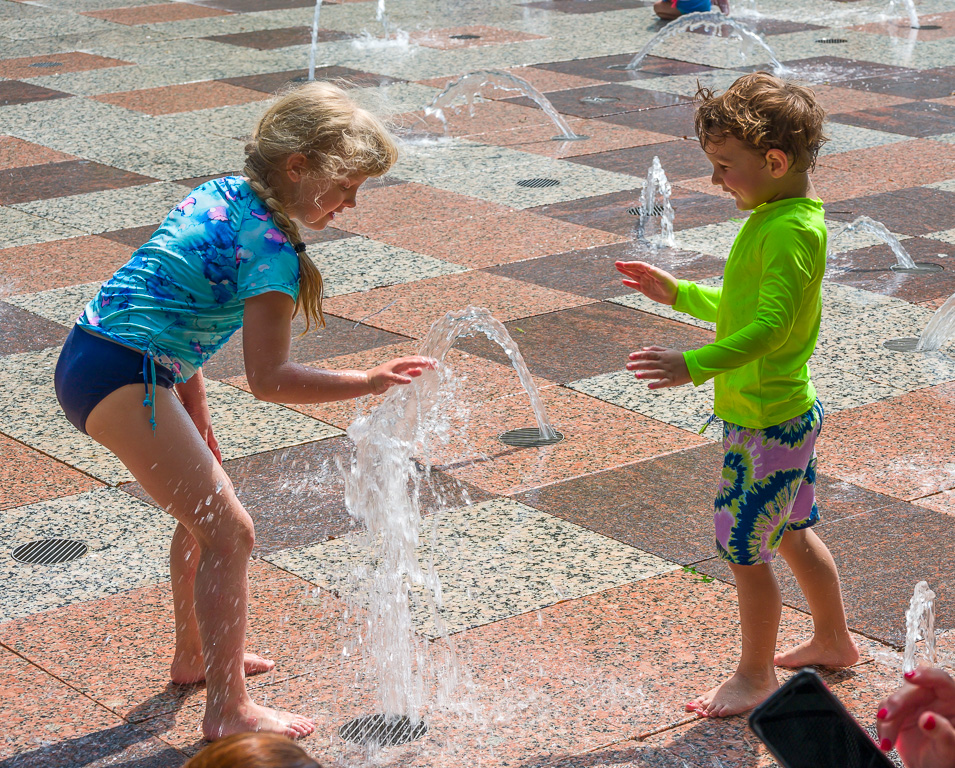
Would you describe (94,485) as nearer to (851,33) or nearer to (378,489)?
(378,489)

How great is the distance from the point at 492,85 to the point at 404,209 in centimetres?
371

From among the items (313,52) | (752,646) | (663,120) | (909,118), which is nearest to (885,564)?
(752,646)

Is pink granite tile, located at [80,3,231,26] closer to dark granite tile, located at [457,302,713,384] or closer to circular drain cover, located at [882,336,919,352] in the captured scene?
dark granite tile, located at [457,302,713,384]

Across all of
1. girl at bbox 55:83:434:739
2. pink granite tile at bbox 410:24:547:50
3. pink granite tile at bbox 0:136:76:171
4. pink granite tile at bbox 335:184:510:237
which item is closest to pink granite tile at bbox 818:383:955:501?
girl at bbox 55:83:434:739

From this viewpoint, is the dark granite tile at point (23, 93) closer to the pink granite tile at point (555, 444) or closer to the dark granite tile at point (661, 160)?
the dark granite tile at point (661, 160)

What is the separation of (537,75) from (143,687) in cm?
904

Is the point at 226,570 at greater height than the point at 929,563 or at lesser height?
greater

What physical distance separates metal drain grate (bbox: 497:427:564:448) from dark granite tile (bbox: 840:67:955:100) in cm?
694

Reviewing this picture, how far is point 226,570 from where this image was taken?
124 inches

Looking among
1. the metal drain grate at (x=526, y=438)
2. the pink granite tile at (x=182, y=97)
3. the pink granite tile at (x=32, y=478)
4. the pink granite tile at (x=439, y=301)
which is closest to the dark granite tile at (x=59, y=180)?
the pink granite tile at (x=182, y=97)

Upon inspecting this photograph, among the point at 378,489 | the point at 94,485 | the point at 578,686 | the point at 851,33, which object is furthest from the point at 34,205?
the point at 851,33

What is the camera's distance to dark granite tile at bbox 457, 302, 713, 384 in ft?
18.6

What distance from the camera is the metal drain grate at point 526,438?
496 centimetres

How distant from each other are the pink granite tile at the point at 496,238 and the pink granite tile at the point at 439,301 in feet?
1.09
